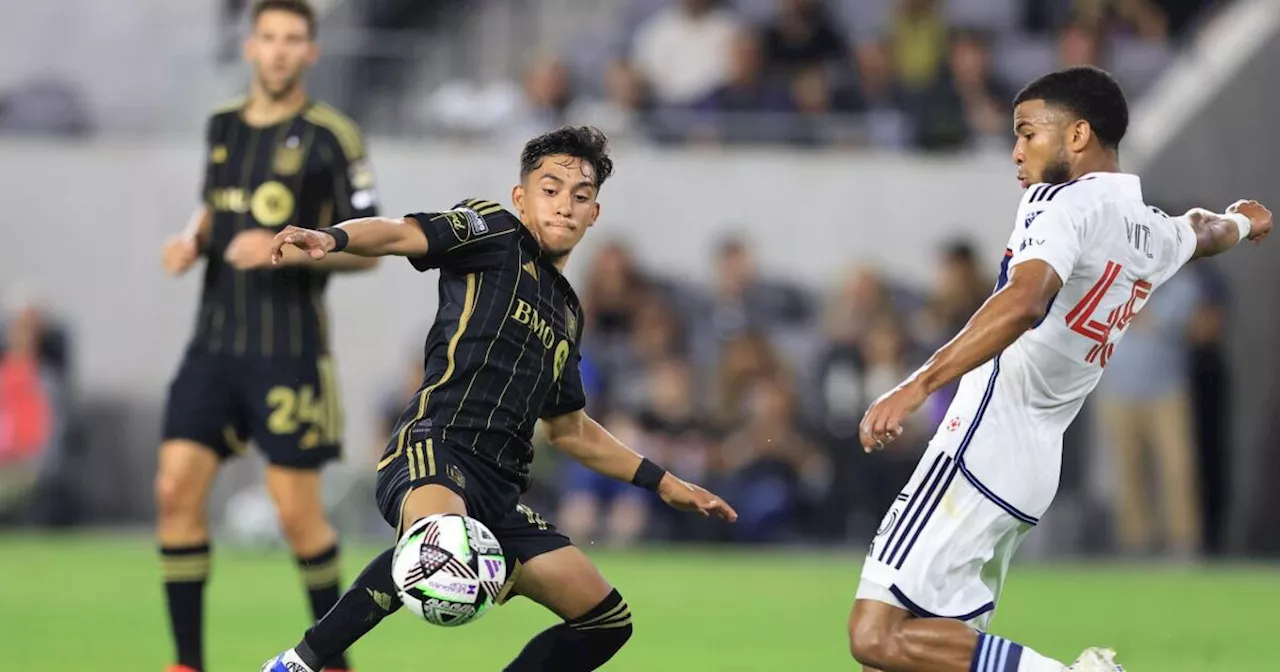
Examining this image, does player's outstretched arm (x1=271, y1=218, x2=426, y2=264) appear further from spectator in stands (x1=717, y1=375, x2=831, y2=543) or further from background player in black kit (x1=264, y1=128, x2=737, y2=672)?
spectator in stands (x1=717, y1=375, x2=831, y2=543)

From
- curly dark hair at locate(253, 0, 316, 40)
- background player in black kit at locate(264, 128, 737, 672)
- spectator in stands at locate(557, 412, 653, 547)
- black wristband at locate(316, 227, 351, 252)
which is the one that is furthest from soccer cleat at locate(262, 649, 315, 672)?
spectator in stands at locate(557, 412, 653, 547)

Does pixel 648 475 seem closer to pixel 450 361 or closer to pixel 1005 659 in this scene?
pixel 450 361

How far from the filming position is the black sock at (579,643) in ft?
22.5

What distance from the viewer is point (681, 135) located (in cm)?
1842

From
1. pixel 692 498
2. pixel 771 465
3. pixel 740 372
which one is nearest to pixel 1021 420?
pixel 692 498

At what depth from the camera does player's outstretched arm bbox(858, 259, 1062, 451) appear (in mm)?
5973

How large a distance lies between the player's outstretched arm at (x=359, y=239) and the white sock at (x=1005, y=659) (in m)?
2.13

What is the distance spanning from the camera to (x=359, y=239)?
6.18 m

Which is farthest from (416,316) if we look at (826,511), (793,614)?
(793,614)

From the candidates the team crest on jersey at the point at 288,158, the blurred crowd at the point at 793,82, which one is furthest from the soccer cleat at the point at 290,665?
the blurred crowd at the point at 793,82

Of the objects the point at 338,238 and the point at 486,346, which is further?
the point at 486,346

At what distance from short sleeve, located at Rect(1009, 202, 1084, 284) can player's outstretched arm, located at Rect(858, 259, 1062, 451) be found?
0.22 ft

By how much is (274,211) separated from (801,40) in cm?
1055

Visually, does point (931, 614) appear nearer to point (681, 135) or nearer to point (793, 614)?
point (793, 614)
